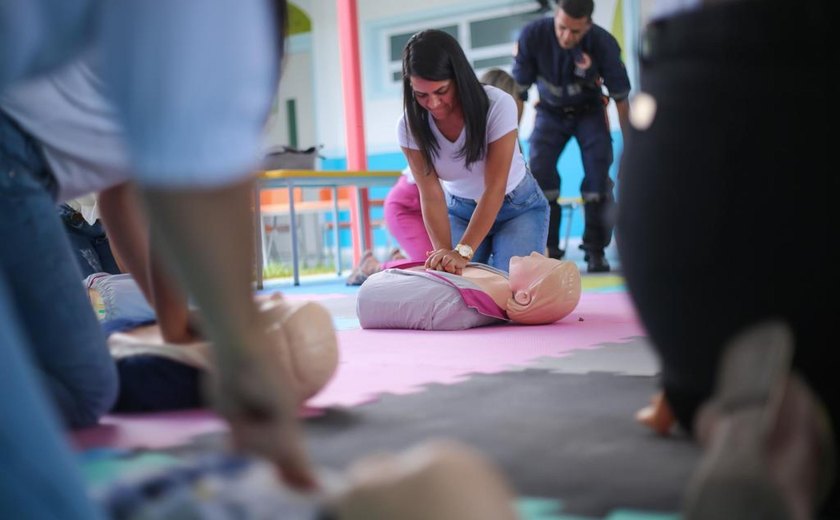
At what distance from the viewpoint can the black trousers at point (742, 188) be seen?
0.68m

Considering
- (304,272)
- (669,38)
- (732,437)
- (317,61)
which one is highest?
(317,61)

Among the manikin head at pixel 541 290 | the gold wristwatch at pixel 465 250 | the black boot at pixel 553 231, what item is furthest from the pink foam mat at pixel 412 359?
the black boot at pixel 553 231

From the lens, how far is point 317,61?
9.57 m

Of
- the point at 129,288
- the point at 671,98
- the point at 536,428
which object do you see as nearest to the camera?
the point at 671,98

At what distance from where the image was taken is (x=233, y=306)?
1.73 feet

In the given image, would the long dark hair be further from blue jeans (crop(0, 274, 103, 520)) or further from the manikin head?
blue jeans (crop(0, 274, 103, 520))

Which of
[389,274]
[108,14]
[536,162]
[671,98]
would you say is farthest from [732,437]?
[536,162]

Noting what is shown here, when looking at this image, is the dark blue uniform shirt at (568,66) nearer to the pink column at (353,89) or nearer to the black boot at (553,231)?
the black boot at (553,231)

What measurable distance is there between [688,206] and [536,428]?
55 centimetres

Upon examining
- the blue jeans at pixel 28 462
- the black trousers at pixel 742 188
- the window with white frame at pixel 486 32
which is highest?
the window with white frame at pixel 486 32

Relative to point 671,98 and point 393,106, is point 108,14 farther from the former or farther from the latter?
point 393,106

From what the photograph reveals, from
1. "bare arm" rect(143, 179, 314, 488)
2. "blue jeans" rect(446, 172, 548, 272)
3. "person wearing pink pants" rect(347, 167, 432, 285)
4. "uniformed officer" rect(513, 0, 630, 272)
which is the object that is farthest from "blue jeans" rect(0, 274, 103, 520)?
"uniformed officer" rect(513, 0, 630, 272)

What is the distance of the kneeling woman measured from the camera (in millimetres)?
2621

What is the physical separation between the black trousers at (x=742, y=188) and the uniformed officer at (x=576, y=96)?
329cm
